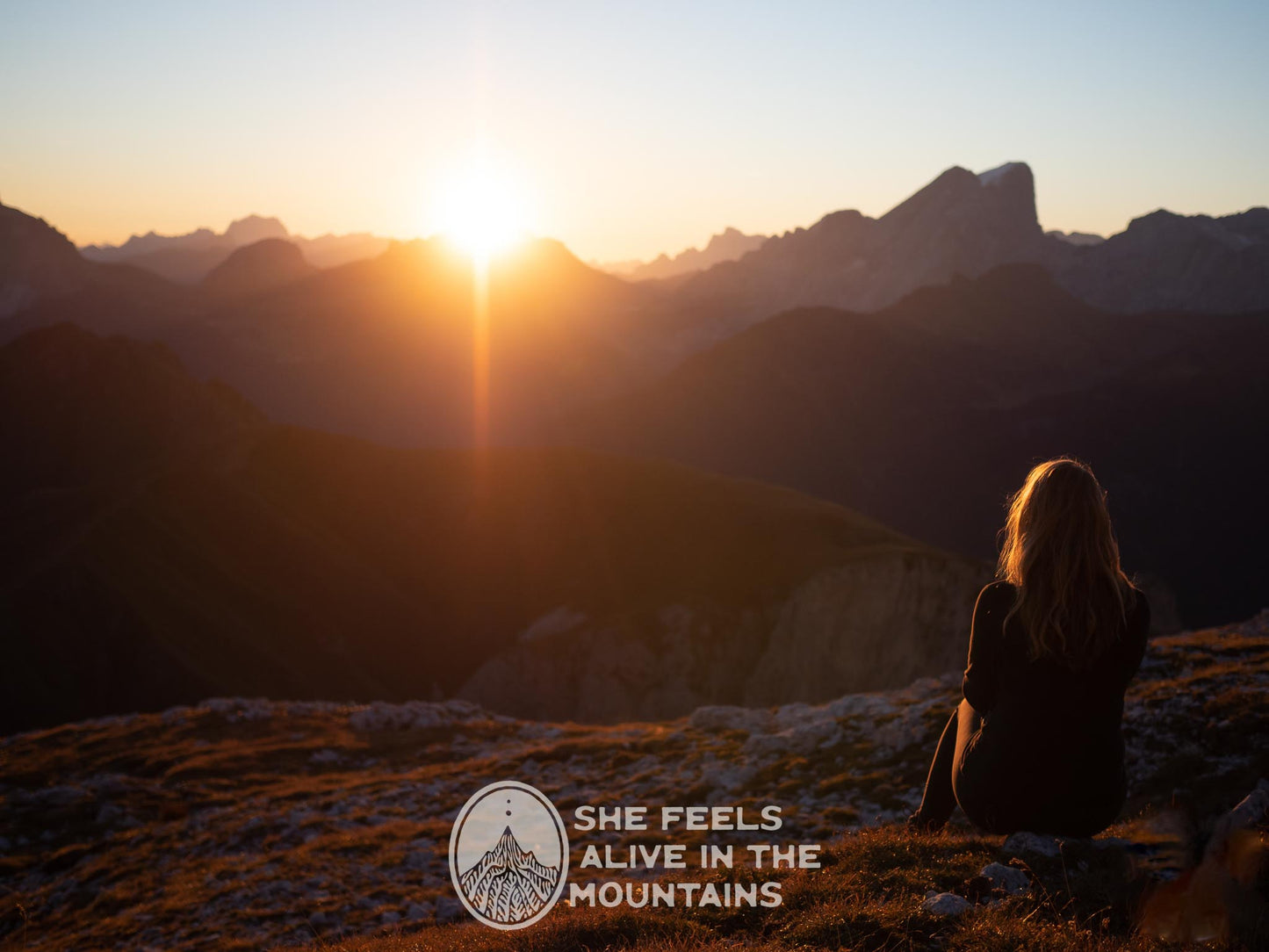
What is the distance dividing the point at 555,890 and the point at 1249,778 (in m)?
8.66

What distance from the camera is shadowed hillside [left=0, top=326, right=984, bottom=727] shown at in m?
50.3

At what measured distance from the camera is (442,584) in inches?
2520

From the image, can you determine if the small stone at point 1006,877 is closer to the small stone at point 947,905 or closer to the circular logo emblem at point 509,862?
the small stone at point 947,905

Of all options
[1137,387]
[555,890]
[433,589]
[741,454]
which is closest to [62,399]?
[433,589]

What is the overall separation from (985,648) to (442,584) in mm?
60457

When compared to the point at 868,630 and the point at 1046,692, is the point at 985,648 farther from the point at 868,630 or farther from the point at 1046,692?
the point at 868,630

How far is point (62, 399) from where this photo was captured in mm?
97625

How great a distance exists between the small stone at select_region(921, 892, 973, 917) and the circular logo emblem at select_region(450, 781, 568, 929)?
10.6ft

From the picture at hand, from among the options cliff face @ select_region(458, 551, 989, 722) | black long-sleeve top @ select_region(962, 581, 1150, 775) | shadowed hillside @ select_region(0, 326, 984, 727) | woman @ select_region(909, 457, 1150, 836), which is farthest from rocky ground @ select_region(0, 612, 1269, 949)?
cliff face @ select_region(458, 551, 989, 722)

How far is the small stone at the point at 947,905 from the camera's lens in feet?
18.5

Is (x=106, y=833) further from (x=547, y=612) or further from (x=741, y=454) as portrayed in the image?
(x=741, y=454)

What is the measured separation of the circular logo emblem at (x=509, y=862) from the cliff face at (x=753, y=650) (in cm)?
3861

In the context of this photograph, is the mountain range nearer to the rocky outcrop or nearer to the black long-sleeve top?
the rocky outcrop

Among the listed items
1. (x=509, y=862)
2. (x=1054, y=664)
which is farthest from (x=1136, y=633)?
(x=509, y=862)
